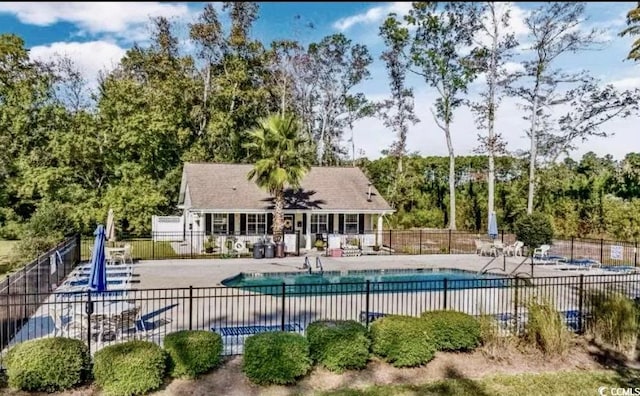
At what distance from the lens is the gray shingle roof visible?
2588 cm

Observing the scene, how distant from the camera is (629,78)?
30250mm

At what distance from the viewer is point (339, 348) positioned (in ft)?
27.2

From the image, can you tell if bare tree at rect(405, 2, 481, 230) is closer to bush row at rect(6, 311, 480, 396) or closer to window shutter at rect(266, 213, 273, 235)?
window shutter at rect(266, 213, 273, 235)

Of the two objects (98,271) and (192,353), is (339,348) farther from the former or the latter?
(98,271)

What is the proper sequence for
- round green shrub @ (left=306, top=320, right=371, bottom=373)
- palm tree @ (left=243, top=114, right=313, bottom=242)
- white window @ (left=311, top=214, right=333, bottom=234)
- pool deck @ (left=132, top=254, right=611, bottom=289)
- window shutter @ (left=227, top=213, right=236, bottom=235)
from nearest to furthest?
1. round green shrub @ (left=306, top=320, right=371, bottom=373)
2. pool deck @ (left=132, top=254, right=611, bottom=289)
3. palm tree @ (left=243, top=114, right=313, bottom=242)
4. window shutter @ (left=227, top=213, right=236, bottom=235)
5. white window @ (left=311, top=214, right=333, bottom=234)

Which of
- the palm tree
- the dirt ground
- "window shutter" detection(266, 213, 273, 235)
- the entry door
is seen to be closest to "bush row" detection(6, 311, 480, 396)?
the dirt ground

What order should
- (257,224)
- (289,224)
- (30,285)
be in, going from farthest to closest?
(289,224)
(257,224)
(30,285)

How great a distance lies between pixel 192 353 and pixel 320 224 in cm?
2012

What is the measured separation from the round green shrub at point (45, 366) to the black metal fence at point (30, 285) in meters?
1.62

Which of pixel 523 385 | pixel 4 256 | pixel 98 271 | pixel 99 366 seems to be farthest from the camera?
pixel 4 256

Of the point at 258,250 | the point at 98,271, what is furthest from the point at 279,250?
the point at 98,271

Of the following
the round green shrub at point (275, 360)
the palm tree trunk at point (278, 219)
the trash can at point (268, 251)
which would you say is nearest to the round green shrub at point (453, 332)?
the round green shrub at point (275, 360)

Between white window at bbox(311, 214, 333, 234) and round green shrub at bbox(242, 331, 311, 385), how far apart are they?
19637mm

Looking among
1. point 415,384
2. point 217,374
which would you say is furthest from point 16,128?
point 415,384
